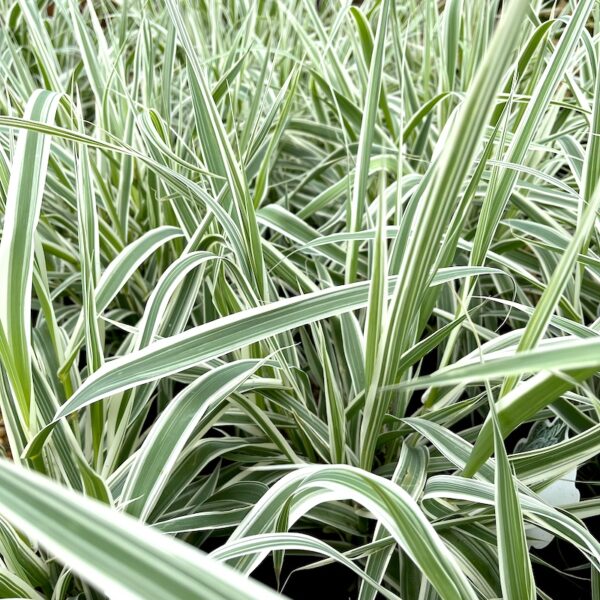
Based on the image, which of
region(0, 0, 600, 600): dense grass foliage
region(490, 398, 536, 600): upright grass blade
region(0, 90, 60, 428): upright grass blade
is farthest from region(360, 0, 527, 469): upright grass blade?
region(0, 90, 60, 428): upright grass blade

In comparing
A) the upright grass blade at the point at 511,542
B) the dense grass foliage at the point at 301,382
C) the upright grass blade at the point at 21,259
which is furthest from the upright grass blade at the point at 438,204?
the upright grass blade at the point at 21,259

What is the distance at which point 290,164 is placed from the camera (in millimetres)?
1019

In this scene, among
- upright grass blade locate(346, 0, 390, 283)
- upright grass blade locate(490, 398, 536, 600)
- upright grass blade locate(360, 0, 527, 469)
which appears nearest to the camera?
upright grass blade locate(360, 0, 527, 469)

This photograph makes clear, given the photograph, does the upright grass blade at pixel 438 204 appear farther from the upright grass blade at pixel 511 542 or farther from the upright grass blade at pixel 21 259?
the upright grass blade at pixel 21 259

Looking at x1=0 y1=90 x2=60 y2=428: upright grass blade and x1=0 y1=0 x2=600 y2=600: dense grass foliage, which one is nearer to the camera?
x1=0 y1=0 x2=600 y2=600: dense grass foliage

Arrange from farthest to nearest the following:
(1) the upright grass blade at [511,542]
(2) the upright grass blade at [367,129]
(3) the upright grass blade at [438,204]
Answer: (2) the upright grass blade at [367,129]
(1) the upright grass blade at [511,542]
(3) the upright grass blade at [438,204]

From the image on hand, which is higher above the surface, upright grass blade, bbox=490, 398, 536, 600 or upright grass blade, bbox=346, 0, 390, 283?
upright grass blade, bbox=346, 0, 390, 283

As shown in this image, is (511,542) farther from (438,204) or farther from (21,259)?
(21,259)

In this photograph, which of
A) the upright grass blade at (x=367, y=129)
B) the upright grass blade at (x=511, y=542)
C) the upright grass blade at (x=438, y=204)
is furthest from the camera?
→ the upright grass blade at (x=367, y=129)

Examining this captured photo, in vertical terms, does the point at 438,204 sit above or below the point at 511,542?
above

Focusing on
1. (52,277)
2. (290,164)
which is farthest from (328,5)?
(52,277)

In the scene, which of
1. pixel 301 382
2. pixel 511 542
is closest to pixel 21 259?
pixel 301 382

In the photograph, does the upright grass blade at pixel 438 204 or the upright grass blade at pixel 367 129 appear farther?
the upright grass blade at pixel 367 129

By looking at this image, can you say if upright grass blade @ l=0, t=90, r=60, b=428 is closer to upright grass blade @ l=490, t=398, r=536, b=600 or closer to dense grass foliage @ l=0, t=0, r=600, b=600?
dense grass foliage @ l=0, t=0, r=600, b=600
